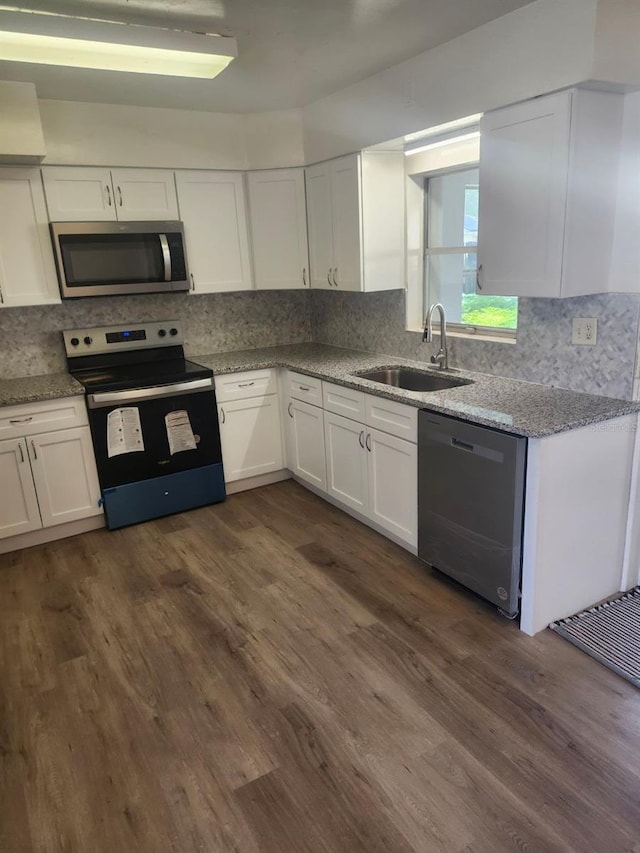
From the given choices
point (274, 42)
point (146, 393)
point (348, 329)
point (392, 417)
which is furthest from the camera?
point (348, 329)

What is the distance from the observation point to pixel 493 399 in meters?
2.56

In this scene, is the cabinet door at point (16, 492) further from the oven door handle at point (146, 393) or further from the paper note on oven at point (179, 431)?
the paper note on oven at point (179, 431)

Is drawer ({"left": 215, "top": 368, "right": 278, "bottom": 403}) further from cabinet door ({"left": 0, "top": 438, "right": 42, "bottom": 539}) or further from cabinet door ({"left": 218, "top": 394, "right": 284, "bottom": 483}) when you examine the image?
cabinet door ({"left": 0, "top": 438, "right": 42, "bottom": 539})

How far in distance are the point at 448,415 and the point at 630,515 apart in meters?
0.90

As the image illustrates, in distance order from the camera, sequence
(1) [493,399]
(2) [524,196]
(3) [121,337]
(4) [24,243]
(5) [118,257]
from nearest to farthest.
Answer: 1. (2) [524,196]
2. (1) [493,399]
3. (4) [24,243]
4. (5) [118,257]
5. (3) [121,337]

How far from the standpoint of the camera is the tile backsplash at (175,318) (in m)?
3.54

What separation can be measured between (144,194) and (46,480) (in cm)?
180

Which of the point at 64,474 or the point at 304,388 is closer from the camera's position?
the point at 64,474

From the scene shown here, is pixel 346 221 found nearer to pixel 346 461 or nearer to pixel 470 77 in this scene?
pixel 470 77

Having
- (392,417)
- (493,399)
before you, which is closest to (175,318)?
(392,417)

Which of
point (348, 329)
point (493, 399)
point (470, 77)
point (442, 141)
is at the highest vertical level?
point (470, 77)

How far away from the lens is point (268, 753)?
1864 mm

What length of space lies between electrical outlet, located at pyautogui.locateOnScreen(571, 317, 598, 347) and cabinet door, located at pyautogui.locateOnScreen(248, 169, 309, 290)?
190 cm

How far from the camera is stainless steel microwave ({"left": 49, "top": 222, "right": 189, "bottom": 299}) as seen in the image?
3291mm
